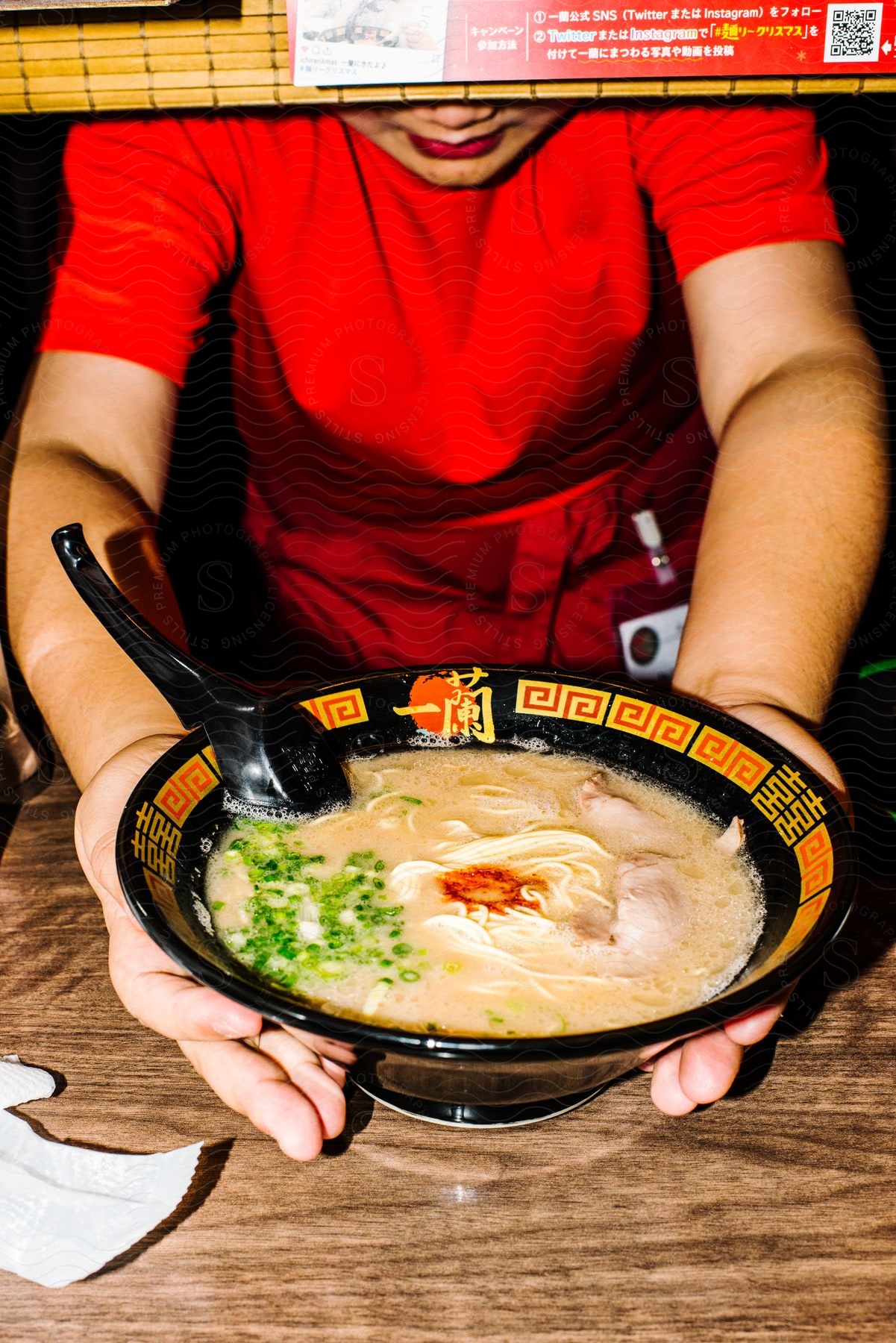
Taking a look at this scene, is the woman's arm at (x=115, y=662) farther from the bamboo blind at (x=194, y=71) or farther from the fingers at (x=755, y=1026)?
the bamboo blind at (x=194, y=71)

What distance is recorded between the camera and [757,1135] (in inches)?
41.3

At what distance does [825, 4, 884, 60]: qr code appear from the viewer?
3.89ft

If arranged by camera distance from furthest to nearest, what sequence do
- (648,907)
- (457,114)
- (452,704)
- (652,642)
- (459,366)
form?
(652,642)
(459,366)
(457,114)
(452,704)
(648,907)

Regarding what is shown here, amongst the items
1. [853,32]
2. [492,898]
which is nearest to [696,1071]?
[492,898]

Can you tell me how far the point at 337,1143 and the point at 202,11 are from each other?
4.11 feet

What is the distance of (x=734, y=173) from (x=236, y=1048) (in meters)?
1.62

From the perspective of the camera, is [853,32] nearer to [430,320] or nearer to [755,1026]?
[430,320]

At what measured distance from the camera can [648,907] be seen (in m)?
1.08

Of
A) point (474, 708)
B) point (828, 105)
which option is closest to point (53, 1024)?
point (474, 708)

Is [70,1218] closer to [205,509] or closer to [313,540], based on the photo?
[313,540]

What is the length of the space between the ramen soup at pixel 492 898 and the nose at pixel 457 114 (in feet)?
3.01

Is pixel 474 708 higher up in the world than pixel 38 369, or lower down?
lower down

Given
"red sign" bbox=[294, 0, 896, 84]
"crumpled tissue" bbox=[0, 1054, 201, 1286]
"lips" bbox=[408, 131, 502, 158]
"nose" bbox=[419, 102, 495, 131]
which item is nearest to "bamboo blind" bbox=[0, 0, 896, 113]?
"red sign" bbox=[294, 0, 896, 84]

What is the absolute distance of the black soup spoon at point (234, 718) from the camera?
3.96ft
